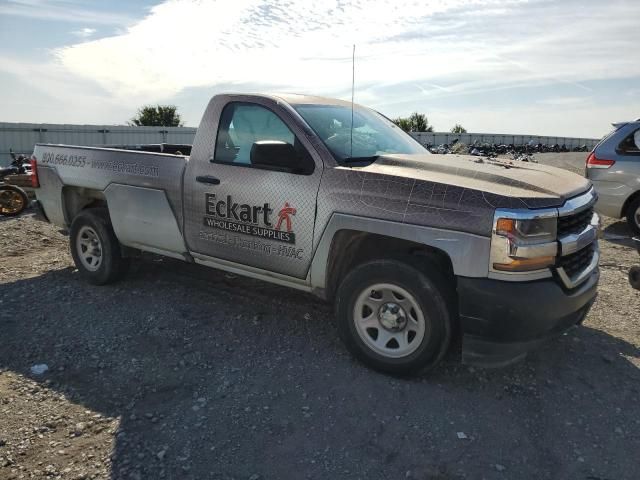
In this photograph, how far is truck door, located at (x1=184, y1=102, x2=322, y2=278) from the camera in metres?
3.83

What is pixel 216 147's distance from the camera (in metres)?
4.37

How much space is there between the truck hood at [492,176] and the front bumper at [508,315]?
0.53 metres

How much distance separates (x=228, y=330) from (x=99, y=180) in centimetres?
212

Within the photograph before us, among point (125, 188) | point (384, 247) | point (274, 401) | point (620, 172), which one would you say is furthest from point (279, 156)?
point (620, 172)

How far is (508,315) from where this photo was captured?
3.10m

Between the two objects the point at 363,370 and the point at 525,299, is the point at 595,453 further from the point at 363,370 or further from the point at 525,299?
the point at 363,370

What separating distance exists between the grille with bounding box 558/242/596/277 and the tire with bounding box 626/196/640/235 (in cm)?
497

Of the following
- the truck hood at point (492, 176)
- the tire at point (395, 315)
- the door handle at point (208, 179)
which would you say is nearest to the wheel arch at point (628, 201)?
the truck hood at point (492, 176)

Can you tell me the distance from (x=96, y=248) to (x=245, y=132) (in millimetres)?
2339

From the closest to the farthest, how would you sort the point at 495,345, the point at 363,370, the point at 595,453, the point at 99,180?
the point at 595,453 < the point at 495,345 < the point at 363,370 < the point at 99,180

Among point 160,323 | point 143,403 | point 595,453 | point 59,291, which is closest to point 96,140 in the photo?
point 59,291

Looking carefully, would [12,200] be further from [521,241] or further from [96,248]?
[521,241]

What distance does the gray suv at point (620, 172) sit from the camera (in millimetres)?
7797

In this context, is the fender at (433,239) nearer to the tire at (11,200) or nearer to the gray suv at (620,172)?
the gray suv at (620,172)
